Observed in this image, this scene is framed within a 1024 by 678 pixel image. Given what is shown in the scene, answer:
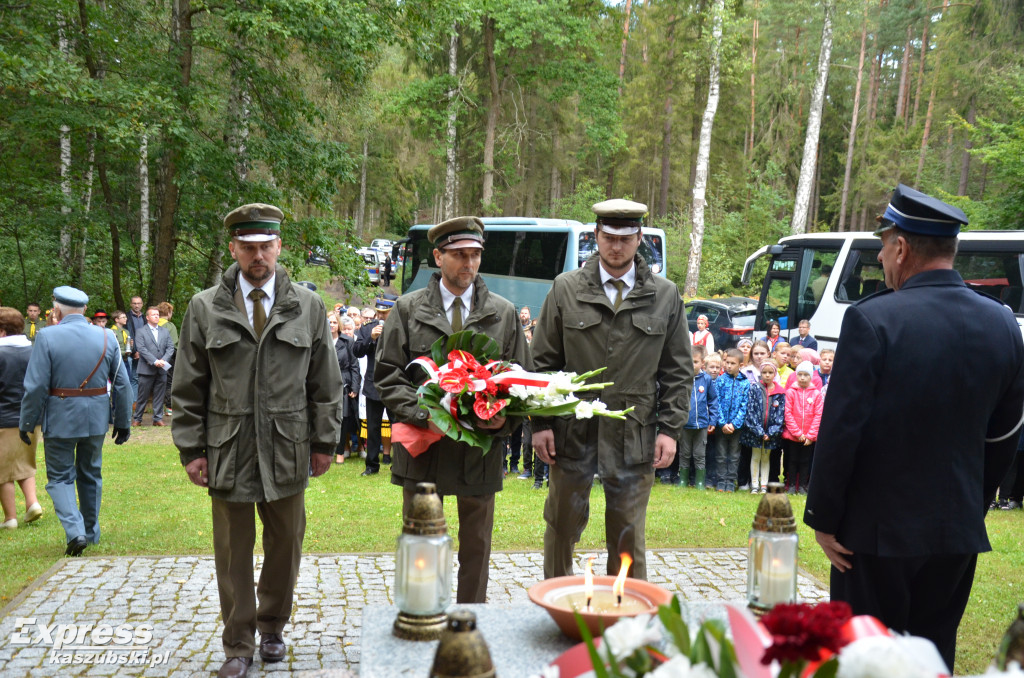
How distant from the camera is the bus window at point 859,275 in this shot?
17688mm

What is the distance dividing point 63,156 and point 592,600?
68.9 feet

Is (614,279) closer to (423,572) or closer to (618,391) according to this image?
(618,391)

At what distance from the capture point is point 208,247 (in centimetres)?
2020

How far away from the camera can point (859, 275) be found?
1786 cm

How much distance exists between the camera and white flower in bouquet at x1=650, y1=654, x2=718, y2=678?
4.83ft

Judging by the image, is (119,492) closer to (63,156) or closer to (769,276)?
(63,156)

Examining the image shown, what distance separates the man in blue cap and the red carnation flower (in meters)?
6.72

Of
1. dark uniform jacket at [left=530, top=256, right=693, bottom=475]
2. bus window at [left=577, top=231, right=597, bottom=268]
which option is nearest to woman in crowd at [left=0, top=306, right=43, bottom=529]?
dark uniform jacket at [left=530, top=256, right=693, bottom=475]

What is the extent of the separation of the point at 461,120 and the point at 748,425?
2734cm

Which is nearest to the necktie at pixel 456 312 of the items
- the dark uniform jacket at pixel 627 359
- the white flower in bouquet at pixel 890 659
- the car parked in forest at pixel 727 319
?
the dark uniform jacket at pixel 627 359

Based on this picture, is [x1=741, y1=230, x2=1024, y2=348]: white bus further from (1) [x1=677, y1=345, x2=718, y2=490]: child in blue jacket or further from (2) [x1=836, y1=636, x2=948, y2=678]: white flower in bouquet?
(2) [x1=836, y1=636, x2=948, y2=678]: white flower in bouquet

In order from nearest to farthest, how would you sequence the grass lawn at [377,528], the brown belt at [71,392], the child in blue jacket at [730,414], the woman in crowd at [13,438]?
the grass lawn at [377,528]
the brown belt at [71,392]
the woman in crowd at [13,438]
the child in blue jacket at [730,414]

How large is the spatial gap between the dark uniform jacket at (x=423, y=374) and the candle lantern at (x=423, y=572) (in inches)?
69.9

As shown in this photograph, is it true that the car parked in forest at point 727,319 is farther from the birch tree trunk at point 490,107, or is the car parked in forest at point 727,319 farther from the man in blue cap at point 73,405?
the man in blue cap at point 73,405
